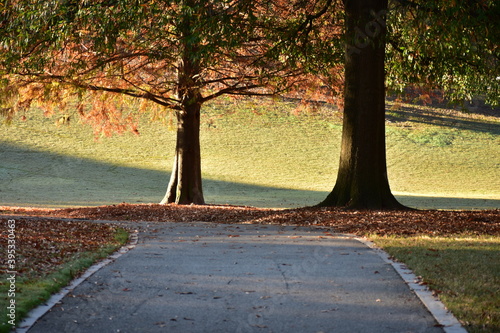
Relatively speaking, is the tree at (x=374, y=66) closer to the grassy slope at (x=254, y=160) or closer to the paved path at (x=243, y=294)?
the paved path at (x=243, y=294)

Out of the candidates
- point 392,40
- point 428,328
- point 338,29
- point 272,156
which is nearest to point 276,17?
point 338,29

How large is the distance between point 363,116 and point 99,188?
20.0m

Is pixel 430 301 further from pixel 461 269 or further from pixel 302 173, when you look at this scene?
pixel 302 173

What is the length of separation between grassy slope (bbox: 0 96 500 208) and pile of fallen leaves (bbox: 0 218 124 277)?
1113cm

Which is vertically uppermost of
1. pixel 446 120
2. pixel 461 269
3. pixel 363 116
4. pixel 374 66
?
pixel 446 120

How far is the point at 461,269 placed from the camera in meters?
7.23

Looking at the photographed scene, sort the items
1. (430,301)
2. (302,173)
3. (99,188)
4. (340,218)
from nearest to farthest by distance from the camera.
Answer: (430,301) → (340,218) → (99,188) → (302,173)

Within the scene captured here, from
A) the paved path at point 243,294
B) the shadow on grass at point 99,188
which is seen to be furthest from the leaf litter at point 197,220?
the shadow on grass at point 99,188

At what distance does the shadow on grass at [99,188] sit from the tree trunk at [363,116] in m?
10.1

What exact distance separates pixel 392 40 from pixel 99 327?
39.9ft

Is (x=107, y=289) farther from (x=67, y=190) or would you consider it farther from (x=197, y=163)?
(x=67, y=190)

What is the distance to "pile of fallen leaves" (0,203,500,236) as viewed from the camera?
444 inches

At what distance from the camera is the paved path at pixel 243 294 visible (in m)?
5.16

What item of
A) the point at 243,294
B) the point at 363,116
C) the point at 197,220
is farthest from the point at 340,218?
the point at 243,294
